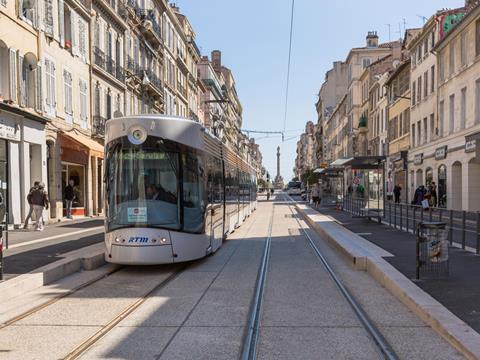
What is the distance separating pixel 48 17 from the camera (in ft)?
73.8

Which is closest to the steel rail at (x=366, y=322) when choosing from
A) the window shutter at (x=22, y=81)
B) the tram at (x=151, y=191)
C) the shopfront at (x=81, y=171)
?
the tram at (x=151, y=191)

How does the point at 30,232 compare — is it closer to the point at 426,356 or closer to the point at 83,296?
the point at 83,296

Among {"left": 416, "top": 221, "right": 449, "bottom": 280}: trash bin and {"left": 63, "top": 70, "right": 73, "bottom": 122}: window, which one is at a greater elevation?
{"left": 63, "top": 70, "right": 73, "bottom": 122}: window

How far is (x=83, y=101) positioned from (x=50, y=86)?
4.14 meters

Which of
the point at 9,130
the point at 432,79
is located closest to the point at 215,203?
the point at 9,130

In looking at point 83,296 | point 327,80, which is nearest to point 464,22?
point 83,296

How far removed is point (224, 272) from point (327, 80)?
306 ft

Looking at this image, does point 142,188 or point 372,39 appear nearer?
point 142,188

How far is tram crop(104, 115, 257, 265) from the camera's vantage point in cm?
1000

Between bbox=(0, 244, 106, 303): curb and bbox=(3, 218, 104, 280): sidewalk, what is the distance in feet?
1.05

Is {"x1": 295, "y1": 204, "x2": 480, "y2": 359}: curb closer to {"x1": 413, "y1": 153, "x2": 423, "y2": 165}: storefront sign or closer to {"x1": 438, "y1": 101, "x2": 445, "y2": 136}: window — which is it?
{"x1": 438, "y1": 101, "x2": 445, "y2": 136}: window

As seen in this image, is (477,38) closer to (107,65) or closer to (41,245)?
(107,65)

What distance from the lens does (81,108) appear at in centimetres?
2653

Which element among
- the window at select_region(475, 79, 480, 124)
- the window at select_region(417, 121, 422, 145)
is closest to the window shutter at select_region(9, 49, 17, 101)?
the window at select_region(475, 79, 480, 124)
